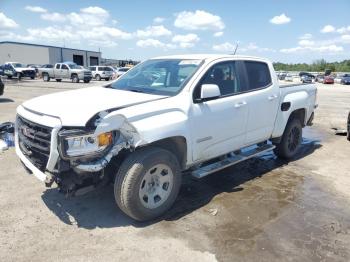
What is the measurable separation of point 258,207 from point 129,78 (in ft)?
8.59

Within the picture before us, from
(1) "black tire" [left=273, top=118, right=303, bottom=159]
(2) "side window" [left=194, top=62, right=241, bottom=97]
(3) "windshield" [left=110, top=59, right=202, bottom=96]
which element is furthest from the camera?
(1) "black tire" [left=273, top=118, right=303, bottom=159]

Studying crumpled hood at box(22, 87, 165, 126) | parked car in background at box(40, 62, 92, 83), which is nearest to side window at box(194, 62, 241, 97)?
crumpled hood at box(22, 87, 165, 126)

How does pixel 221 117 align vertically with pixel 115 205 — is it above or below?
above

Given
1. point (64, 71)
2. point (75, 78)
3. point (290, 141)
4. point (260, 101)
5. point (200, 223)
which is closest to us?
point (200, 223)

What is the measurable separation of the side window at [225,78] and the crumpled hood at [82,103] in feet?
2.87

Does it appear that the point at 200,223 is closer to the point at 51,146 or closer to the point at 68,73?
the point at 51,146

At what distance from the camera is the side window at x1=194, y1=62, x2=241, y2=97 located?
15.7 ft

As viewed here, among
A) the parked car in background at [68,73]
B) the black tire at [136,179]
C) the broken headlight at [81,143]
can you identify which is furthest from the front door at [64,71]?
the broken headlight at [81,143]

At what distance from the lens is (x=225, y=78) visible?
5.07m

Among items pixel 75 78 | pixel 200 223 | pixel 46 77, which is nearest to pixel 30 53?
pixel 46 77

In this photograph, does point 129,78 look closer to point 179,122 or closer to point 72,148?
point 179,122

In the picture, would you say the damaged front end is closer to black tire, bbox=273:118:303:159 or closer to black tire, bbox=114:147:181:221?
black tire, bbox=114:147:181:221

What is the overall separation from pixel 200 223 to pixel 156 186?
664 millimetres

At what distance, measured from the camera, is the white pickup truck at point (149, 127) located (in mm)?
3598
